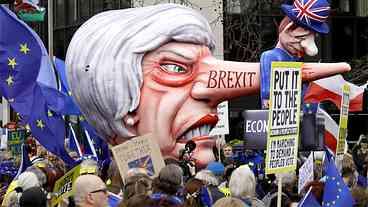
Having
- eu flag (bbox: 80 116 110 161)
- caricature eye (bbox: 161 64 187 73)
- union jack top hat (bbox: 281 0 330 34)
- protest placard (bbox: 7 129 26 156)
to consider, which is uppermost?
union jack top hat (bbox: 281 0 330 34)

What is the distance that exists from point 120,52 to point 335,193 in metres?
4.80

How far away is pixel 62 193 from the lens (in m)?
8.05

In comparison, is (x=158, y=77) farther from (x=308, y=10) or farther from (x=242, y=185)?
(x=242, y=185)

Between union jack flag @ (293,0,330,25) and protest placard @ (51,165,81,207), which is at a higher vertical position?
union jack flag @ (293,0,330,25)

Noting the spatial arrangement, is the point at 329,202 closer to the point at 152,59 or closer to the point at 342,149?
the point at 342,149

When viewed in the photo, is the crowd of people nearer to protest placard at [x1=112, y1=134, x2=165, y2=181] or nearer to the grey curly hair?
protest placard at [x1=112, y1=134, x2=165, y2=181]

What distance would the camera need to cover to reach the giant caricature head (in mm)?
11352

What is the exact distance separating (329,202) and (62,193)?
2291mm

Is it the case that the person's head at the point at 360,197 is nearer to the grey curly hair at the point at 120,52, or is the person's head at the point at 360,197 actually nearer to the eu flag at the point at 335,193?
the eu flag at the point at 335,193

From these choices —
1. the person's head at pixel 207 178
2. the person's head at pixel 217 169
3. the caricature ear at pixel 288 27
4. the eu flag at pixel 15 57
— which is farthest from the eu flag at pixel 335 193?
the eu flag at pixel 15 57

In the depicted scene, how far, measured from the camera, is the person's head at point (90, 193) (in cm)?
639

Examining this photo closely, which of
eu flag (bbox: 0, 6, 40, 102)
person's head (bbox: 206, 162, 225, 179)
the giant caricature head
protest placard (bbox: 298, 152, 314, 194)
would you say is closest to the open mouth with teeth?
the giant caricature head

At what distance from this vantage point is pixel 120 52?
1136 centimetres

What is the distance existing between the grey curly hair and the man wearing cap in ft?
2.75
